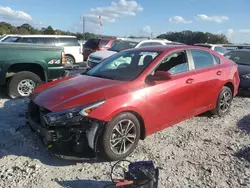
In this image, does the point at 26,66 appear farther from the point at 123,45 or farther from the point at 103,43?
the point at 103,43

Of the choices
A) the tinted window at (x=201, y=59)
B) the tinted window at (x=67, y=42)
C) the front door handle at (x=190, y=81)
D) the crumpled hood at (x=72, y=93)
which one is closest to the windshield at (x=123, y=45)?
the tinted window at (x=67, y=42)

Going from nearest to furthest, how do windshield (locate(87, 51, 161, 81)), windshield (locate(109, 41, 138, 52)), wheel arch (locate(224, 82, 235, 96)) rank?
1. windshield (locate(87, 51, 161, 81))
2. wheel arch (locate(224, 82, 235, 96))
3. windshield (locate(109, 41, 138, 52))

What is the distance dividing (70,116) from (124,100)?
765 mm

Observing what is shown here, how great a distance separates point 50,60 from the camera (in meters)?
6.88

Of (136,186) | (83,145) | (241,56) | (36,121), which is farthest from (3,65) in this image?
(241,56)

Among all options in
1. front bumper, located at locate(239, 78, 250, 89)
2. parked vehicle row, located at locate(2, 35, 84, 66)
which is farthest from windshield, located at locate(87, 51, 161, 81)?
parked vehicle row, located at locate(2, 35, 84, 66)

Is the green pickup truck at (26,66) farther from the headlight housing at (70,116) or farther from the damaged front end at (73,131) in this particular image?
the headlight housing at (70,116)

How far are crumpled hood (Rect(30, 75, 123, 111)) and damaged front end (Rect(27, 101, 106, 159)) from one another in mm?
108

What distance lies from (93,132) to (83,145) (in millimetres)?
259

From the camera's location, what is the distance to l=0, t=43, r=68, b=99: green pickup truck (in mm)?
6336

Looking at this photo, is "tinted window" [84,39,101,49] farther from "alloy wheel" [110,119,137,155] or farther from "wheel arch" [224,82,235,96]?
"alloy wheel" [110,119,137,155]

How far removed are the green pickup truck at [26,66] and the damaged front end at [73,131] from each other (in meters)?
3.42

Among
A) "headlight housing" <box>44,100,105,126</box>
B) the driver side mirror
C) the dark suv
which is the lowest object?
"headlight housing" <box>44,100,105,126</box>

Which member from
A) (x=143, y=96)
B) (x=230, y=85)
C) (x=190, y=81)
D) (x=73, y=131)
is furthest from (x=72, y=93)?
(x=230, y=85)
